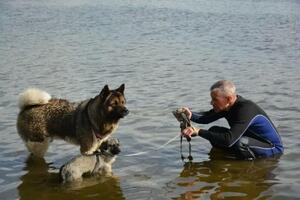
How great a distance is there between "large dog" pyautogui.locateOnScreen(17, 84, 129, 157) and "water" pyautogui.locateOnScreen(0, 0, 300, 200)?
0.45 m

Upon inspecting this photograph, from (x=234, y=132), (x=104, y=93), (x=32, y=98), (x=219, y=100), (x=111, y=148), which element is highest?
(x=104, y=93)

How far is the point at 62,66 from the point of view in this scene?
1574 cm

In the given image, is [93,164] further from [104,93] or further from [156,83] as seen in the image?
[156,83]

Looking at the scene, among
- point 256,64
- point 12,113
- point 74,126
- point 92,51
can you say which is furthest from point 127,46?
point 74,126

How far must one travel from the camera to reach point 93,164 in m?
6.97

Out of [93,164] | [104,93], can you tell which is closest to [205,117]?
[104,93]

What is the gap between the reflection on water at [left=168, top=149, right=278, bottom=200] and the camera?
21.0 ft

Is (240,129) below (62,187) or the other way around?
the other way around

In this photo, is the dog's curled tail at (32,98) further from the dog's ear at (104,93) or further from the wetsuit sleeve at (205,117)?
the wetsuit sleeve at (205,117)

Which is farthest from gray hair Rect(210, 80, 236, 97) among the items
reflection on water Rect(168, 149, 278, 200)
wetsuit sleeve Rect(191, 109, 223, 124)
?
reflection on water Rect(168, 149, 278, 200)

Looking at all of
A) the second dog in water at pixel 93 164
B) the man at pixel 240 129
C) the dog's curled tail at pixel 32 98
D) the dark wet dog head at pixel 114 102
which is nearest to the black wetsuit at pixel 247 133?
the man at pixel 240 129

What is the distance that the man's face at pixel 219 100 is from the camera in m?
7.10

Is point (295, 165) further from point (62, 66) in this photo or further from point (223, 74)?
point (62, 66)

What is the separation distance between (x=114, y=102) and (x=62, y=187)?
1377 millimetres
